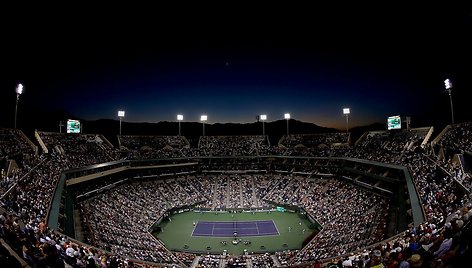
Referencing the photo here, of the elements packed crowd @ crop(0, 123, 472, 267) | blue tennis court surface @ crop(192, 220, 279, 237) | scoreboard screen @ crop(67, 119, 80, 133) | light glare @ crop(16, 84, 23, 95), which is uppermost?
light glare @ crop(16, 84, 23, 95)

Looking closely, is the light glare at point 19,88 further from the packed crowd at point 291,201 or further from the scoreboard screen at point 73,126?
the scoreboard screen at point 73,126

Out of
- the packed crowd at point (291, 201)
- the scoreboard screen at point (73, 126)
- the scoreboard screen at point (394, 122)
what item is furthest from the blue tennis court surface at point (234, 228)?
the scoreboard screen at point (73, 126)

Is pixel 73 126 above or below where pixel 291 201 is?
above

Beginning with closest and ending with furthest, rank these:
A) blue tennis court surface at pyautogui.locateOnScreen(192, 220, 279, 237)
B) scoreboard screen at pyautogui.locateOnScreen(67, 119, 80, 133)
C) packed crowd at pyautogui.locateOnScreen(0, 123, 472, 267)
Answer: packed crowd at pyautogui.locateOnScreen(0, 123, 472, 267) < blue tennis court surface at pyautogui.locateOnScreen(192, 220, 279, 237) < scoreboard screen at pyautogui.locateOnScreen(67, 119, 80, 133)

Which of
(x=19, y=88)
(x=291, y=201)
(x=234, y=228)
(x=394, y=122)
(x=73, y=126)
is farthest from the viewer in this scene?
(x=73, y=126)

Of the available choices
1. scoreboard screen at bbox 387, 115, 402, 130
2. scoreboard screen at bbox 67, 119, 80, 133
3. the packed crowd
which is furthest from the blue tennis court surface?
scoreboard screen at bbox 67, 119, 80, 133

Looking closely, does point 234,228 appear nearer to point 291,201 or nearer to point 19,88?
point 291,201

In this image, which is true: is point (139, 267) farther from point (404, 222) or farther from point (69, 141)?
point (69, 141)

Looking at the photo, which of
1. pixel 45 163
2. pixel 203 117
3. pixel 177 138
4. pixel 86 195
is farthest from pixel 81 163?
pixel 203 117

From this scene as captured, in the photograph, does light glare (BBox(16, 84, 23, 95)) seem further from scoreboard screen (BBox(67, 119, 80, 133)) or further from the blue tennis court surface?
the blue tennis court surface

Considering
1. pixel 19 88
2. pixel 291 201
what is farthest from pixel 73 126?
pixel 291 201
